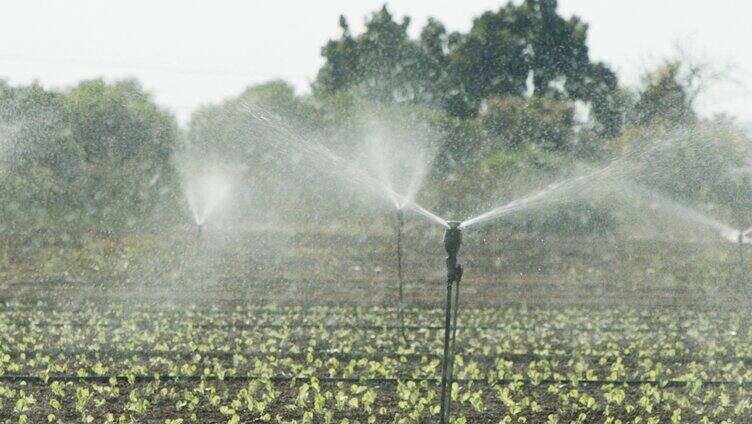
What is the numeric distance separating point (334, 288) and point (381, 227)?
730cm

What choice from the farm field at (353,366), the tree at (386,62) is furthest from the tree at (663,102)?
the farm field at (353,366)

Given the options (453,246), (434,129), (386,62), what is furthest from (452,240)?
(386,62)

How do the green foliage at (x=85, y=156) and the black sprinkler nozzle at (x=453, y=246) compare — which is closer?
the black sprinkler nozzle at (x=453, y=246)

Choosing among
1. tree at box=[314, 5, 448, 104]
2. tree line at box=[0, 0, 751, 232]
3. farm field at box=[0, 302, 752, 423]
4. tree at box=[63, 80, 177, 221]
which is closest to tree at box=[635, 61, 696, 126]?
tree line at box=[0, 0, 751, 232]

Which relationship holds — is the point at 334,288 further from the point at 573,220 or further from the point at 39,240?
the point at 573,220

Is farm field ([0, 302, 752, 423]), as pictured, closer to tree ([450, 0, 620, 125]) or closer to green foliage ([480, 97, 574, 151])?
green foliage ([480, 97, 574, 151])

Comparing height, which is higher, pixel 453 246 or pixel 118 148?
pixel 118 148

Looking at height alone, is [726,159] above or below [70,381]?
above

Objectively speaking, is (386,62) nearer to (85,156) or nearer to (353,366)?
(85,156)

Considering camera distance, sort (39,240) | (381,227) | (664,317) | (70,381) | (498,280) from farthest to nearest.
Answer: (381,227) → (39,240) → (498,280) → (664,317) → (70,381)

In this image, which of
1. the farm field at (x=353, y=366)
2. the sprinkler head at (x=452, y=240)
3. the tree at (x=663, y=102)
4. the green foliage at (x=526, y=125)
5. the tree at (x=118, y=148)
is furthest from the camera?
the tree at (x=663, y=102)

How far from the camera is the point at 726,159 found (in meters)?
29.6

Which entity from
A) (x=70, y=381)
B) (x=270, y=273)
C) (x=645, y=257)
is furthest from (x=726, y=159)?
(x=70, y=381)

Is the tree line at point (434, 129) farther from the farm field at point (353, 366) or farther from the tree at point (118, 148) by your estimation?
the farm field at point (353, 366)
